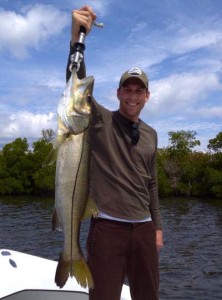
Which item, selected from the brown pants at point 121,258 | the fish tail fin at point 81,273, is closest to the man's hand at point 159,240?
the brown pants at point 121,258

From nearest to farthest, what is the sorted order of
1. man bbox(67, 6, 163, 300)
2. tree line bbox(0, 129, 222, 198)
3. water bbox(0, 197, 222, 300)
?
man bbox(67, 6, 163, 300), water bbox(0, 197, 222, 300), tree line bbox(0, 129, 222, 198)

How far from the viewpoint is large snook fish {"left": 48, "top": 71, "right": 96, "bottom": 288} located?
11.4 feet

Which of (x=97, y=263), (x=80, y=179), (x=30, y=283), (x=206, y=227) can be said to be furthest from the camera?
(x=206, y=227)

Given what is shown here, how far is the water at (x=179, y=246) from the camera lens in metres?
14.5

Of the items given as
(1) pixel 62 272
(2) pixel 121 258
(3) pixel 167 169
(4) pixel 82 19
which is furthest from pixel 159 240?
(3) pixel 167 169

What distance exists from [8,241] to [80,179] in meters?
21.4

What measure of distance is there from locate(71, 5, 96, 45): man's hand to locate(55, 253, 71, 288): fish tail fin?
2.00 m

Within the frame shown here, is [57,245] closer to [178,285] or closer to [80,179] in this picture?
[178,285]

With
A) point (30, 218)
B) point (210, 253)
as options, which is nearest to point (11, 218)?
point (30, 218)

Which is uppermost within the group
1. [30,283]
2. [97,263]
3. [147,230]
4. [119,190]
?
[119,190]

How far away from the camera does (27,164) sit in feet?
253

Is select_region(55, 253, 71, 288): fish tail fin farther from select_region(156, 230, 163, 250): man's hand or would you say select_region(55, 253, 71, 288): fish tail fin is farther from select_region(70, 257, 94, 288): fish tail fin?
select_region(156, 230, 163, 250): man's hand

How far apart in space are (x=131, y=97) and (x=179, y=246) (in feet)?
62.2

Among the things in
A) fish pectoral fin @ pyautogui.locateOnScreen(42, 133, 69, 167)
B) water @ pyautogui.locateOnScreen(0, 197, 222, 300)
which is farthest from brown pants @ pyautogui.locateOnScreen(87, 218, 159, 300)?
water @ pyautogui.locateOnScreen(0, 197, 222, 300)
